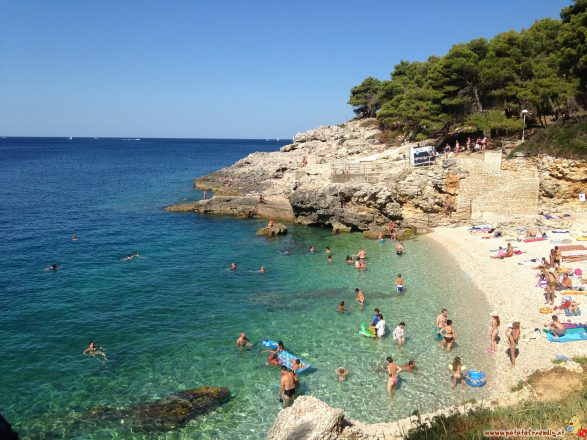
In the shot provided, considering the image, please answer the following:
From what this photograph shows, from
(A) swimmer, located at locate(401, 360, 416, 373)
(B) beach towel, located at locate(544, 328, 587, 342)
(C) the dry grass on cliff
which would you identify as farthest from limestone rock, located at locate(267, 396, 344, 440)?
(B) beach towel, located at locate(544, 328, 587, 342)

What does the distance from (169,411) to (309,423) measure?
15.1 feet

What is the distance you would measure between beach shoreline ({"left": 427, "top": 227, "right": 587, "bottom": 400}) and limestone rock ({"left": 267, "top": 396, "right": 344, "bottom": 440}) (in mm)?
4987

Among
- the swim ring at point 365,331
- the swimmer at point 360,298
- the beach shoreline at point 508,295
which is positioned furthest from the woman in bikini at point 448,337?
the swimmer at point 360,298

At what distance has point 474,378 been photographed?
11195 millimetres

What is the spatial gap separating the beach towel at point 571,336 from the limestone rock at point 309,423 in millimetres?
8737

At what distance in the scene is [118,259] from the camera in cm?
2373

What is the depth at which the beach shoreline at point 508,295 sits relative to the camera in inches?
457

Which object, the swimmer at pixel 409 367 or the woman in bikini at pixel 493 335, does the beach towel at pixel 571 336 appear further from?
the swimmer at pixel 409 367

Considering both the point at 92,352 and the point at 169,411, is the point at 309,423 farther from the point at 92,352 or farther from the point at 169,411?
the point at 92,352

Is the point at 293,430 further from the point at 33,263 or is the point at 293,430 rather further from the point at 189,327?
the point at 33,263

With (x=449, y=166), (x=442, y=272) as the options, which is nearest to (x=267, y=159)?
(x=449, y=166)

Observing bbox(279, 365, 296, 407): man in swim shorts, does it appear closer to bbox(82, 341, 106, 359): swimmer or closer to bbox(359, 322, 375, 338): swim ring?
bbox(359, 322, 375, 338): swim ring

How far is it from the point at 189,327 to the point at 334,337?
218 inches

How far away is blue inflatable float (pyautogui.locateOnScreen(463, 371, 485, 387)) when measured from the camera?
11039 mm
